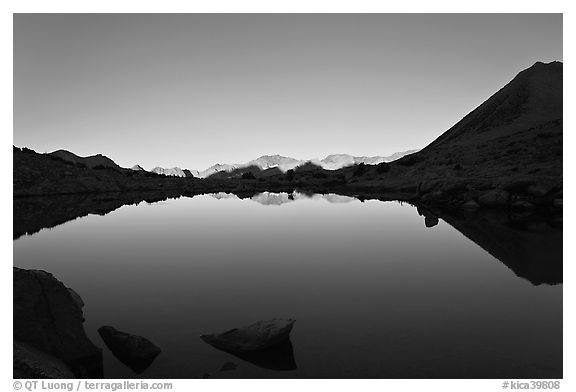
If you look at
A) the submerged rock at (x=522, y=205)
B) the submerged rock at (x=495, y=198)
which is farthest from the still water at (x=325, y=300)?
the submerged rock at (x=495, y=198)

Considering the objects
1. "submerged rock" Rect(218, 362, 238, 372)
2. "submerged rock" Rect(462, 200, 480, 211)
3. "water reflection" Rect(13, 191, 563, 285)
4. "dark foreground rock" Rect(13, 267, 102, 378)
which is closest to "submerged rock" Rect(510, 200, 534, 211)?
"water reflection" Rect(13, 191, 563, 285)

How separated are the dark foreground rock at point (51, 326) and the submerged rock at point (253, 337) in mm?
2414

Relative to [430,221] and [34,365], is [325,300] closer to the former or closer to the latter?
[34,365]

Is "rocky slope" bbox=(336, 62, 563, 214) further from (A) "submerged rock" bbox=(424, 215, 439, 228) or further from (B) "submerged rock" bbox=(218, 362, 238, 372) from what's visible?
(B) "submerged rock" bbox=(218, 362, 238, 372)

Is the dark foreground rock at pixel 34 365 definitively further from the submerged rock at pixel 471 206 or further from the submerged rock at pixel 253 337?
the submerged rock at pixel 471 206

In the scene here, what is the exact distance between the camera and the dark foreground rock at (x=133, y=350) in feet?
24.4

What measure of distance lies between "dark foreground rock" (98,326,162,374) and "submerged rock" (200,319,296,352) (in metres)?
1.23

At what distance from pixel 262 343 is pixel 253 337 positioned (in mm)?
233

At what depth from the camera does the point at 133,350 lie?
7605 millimetres

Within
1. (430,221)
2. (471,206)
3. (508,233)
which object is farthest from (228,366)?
(471,206)

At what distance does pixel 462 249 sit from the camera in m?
18.7

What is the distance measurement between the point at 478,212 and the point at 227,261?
1058 inches
